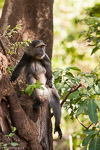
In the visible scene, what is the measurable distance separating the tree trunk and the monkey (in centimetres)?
15

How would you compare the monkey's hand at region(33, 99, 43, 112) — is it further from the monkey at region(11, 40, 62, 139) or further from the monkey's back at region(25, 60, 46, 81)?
the monkey's back at region(25, 60, 46, 81)

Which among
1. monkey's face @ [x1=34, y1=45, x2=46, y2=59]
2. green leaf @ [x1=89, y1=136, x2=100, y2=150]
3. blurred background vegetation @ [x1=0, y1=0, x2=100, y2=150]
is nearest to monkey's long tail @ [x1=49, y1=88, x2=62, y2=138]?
monkey's face @ [x1=34, y1=45, x2=46, y2=59]

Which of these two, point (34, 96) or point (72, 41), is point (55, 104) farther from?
point (72, 41)

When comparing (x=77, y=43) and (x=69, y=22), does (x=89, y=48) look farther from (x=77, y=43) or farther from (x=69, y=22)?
(x=69, y=22)

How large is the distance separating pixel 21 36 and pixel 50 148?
1.80 meters

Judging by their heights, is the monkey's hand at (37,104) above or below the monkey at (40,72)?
below

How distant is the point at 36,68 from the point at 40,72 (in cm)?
9

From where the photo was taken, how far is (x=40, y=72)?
16.4 ft

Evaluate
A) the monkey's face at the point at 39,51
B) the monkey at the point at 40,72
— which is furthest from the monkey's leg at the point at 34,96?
the monkey's face at the point at 39,51

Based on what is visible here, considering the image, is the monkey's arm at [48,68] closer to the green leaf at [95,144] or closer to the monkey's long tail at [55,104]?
the monkey's long tail at [55,104]

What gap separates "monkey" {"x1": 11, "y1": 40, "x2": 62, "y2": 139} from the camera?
476cm

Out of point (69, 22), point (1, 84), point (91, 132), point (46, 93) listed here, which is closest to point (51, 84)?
point (46, 93)

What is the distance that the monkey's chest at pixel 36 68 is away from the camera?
495cm

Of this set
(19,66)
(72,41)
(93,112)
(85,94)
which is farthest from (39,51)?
(72,41)
